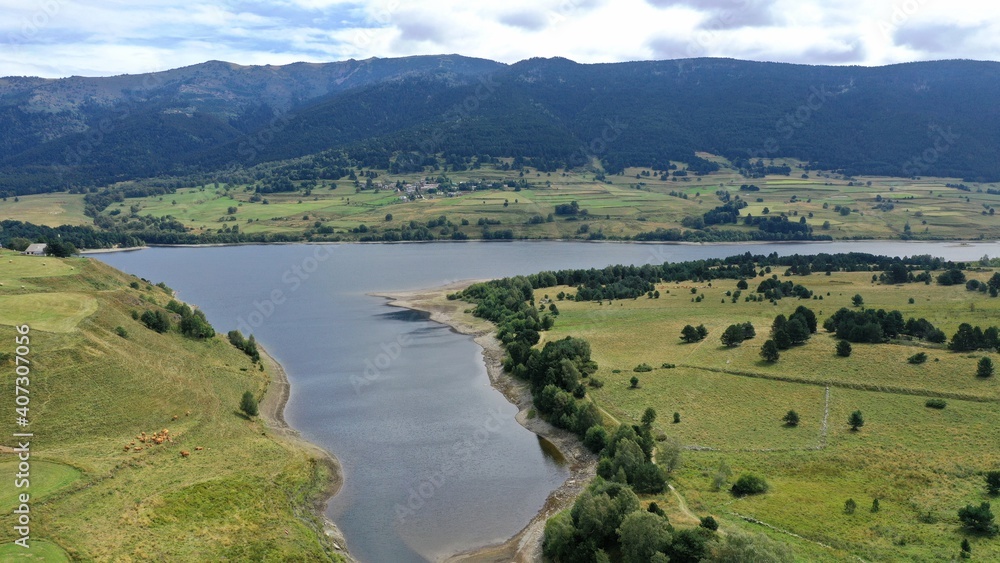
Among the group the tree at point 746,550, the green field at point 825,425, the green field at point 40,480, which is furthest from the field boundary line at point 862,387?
the green field at point 40,480

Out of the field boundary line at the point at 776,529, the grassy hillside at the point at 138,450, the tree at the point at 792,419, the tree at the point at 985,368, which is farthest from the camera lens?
the tree at the point at 985,368

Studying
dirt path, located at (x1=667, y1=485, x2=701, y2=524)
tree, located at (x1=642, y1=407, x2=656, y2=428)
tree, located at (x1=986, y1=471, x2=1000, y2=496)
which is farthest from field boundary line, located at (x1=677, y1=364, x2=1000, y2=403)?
dirt path, located at (x1=667, y1=485, x2=701, y2=524)

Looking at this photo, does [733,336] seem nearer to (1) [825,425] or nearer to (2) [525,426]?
(1) [825,425]

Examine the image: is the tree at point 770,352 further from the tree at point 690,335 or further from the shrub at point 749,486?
the shrub at point 749,486

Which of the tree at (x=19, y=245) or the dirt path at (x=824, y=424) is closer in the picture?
the dirt path at (x=824, y=424)

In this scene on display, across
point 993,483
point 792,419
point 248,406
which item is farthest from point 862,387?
point 248,406

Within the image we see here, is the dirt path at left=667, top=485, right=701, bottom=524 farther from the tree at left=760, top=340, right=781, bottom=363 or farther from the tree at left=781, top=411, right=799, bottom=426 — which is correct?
the tree at left=760, top=340, right=781, bottom=363

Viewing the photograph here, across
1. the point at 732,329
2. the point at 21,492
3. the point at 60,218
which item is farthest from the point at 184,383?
the point at 60,218
